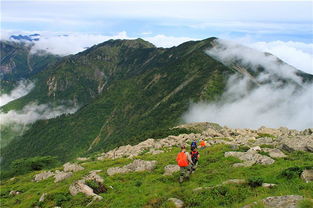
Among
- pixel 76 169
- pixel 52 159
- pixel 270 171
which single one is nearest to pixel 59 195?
pixel 76 169

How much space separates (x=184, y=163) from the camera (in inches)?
1179

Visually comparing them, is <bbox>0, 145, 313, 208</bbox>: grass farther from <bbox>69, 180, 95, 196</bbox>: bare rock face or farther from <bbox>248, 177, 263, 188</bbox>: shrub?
<bbox>69, 180, 95, 196</bbox>: bare rock face

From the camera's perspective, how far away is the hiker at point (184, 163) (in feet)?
98.2

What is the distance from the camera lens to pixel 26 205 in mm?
35344

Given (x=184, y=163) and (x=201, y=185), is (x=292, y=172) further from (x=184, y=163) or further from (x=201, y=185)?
(x=184, y=163)

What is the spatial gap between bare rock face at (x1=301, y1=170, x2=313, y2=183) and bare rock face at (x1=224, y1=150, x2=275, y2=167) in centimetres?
775

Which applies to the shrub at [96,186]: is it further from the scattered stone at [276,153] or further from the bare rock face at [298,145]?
the bare rock face at [298,145]

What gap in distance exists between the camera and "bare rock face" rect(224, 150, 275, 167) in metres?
32.8

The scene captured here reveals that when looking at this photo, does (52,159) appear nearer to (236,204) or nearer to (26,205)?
(26,205)

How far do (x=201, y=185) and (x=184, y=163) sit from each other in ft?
10.2

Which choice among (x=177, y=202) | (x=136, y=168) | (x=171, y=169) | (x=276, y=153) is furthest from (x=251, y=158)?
(x=136, y=168)

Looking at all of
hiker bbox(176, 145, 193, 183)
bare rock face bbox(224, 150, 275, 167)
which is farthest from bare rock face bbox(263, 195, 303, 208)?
bare rock face bbox(224, 150, 275, 167)

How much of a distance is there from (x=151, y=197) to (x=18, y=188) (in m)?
32.7

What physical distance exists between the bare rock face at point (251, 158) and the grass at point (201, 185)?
3.10ft
